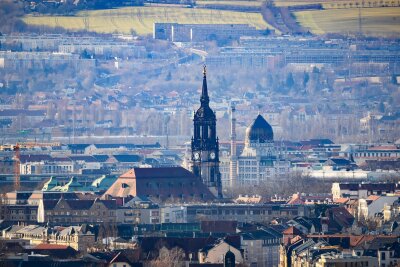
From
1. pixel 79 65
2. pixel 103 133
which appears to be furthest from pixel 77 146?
pixel 79 65

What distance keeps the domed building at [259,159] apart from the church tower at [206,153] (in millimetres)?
15000

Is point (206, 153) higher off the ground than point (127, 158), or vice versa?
point (206, 153)

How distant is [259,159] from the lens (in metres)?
115

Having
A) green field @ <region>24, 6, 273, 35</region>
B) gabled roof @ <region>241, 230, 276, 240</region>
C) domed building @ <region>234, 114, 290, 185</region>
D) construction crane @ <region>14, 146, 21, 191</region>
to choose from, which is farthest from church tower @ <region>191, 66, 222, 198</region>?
green field @ <region>24, 6, 273, 35</region>

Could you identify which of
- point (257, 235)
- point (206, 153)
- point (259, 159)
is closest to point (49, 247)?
point (257, 235)

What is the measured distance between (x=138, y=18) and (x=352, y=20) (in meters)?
13.0

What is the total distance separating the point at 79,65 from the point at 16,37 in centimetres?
743

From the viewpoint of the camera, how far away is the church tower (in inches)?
3701

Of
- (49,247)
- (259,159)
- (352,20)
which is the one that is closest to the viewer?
(49,247)

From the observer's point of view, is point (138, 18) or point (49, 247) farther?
point (138, 18)

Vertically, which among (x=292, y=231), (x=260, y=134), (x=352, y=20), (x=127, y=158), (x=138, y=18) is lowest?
(x=127, y=158)

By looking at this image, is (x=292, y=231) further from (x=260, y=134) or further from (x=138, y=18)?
(x=138, y=18)

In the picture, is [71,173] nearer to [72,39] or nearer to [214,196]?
[214,196]

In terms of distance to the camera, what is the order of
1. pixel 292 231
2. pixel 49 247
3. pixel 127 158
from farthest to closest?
pixel 127 158, pixel 292 231, pixel 49 247
